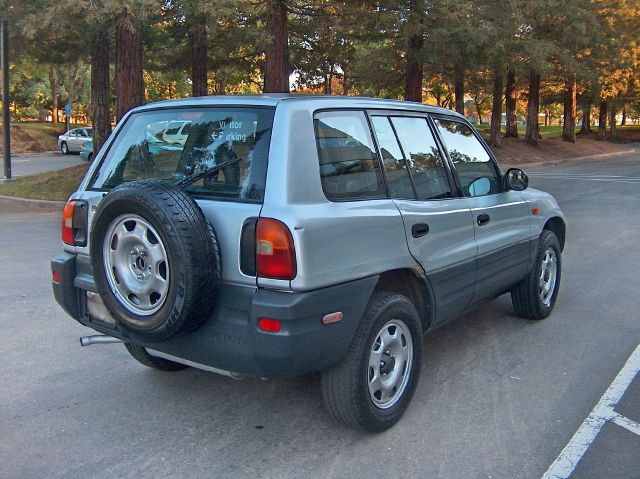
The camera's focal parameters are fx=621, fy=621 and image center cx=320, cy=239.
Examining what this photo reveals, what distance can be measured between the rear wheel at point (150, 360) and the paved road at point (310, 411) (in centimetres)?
7

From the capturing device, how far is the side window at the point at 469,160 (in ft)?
14.8

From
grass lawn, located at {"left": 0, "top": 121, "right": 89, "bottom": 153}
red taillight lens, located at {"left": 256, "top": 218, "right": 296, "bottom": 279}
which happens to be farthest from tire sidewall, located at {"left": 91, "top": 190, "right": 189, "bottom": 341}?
grass lawn, located at {"left": 0, "top": 121, "right": 89, "bottom": 153}

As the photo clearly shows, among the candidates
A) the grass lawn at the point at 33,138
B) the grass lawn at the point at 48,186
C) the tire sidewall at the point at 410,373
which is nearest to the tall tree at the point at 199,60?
the grass lawn at the point at 48,186

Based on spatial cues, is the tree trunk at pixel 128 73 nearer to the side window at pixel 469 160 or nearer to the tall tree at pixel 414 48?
the tall tree at pixel 414 48

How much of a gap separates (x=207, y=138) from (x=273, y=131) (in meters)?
0.51

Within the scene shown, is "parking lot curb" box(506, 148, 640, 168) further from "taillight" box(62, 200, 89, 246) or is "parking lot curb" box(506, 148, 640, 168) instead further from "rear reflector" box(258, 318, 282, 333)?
"rear reflector" box(258, 318, 282, 333)

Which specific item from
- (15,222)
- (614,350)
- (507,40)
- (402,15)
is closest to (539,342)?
(614,350)

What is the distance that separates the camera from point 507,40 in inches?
746

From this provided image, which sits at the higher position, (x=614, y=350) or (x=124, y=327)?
(x=124, y=327)

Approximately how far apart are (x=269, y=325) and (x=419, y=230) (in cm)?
126

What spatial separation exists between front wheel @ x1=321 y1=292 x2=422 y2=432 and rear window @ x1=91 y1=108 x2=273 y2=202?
95cm

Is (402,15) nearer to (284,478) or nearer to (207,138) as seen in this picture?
(207,138)

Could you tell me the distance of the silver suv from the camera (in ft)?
9.89

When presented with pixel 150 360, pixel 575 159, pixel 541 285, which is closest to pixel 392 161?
pixel 150 360
